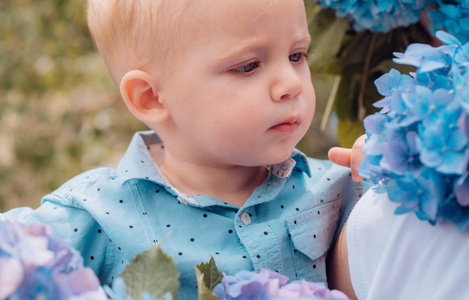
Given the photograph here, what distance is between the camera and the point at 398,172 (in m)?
0.63

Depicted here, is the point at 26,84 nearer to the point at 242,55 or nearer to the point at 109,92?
the point at 109,92

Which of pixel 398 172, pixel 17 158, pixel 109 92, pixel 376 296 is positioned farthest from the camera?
pixel 109 92

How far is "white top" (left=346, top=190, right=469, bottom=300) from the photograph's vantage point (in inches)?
26.3

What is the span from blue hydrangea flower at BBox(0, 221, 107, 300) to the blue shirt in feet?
0.96

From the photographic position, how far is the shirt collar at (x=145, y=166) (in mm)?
935

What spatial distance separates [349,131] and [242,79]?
46 centimetres

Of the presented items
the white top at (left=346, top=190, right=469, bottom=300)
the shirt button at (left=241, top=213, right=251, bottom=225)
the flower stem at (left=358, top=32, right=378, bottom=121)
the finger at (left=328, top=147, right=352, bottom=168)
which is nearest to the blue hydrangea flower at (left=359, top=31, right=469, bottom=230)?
the white top at (left=346, top=190, right=469, bottom=300)

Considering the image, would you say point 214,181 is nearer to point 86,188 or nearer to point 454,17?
point 86,188

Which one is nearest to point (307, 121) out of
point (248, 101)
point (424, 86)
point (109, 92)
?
point (248, 101)

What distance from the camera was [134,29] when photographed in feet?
2.96

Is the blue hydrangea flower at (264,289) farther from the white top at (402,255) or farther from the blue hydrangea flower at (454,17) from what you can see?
the blue hydrangea flower at (454,17)

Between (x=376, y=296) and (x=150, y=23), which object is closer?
(x=376, y=296)

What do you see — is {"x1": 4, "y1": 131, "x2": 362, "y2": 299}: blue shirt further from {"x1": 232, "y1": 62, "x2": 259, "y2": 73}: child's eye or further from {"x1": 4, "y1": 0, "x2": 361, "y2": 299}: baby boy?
{"x1": 232, "y1": 62, "x2": 259, "y2": 73}: child's eye

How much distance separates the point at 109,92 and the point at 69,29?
11.7 inches
